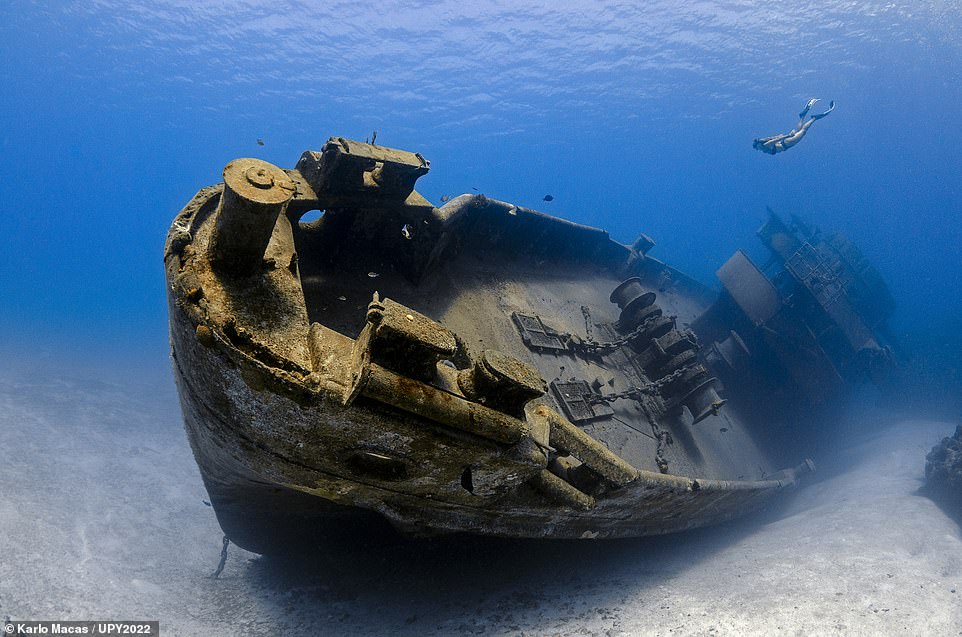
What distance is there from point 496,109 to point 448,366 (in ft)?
232

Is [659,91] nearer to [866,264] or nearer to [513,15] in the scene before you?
[513,15]

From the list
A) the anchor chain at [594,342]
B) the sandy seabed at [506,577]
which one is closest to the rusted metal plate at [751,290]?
the sandy seabed at [506,577]

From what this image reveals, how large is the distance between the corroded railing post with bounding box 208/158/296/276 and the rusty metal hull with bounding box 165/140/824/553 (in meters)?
0.01

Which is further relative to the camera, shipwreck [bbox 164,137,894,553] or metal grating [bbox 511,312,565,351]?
metal grating [bbox 511,312,565,351]

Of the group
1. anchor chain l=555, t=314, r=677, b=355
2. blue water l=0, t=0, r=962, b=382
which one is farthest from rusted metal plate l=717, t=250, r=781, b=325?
blue water l=0, t=0, r=962, b=382

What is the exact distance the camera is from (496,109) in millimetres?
66938

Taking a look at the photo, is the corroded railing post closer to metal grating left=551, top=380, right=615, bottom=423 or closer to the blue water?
metal grating left=551, top=380, right=615, bottom=423

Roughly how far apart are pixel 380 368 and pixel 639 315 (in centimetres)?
603

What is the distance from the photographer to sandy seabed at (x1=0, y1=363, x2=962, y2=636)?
14.1 ft

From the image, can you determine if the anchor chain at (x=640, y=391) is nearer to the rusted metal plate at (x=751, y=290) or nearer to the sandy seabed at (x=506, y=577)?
the sandy seabed at (x=506, y=577)

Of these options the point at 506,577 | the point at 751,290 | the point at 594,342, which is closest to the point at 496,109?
the point at 751,290

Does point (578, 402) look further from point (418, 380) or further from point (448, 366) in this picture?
point (418, 380)

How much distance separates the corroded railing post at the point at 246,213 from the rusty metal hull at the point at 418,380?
0.05 feet

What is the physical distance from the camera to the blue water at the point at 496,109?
4381 centimetres
